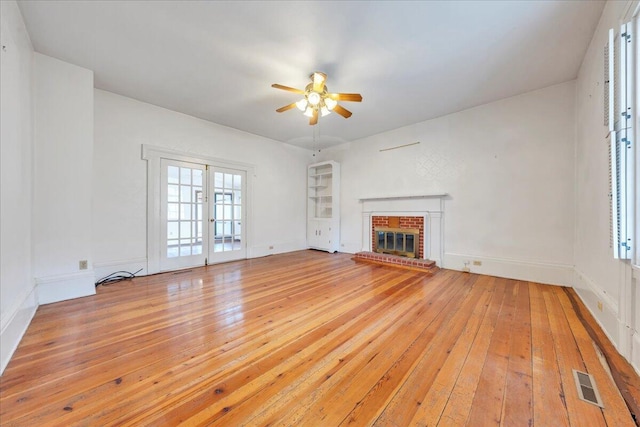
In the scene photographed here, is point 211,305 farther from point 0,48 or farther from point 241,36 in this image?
point 241,36

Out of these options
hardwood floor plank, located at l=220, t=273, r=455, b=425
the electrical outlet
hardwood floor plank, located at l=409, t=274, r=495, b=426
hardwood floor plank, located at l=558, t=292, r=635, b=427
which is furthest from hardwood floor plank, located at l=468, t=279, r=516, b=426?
the electrical outlet

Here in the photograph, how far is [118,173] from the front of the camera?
3.45 metres

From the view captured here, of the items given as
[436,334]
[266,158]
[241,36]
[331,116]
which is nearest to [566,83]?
[331,116]

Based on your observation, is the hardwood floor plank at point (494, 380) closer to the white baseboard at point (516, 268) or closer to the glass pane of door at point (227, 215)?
the white baseboard at point (516, 268)

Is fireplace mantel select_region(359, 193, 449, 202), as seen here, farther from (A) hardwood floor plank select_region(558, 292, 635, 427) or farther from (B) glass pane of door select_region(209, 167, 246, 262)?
(B) glass pane of door select_region(209, 167, 246, 262)

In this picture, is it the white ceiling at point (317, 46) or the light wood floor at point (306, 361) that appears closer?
the light wood floor at point (306, 361)

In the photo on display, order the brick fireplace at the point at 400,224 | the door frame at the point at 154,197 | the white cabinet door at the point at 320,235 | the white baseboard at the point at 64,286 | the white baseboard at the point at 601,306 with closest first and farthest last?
the white baseboard at the point at 601,306 < the white baseboard at the point at 64,286 < the door frame at the point at 154,197 < the brick fireplace at the point at 400,224 < the white cabinet door at the point at 320,235

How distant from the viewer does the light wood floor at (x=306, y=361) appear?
116cm

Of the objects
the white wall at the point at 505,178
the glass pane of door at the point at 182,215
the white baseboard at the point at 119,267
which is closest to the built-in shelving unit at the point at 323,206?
the white wall at the point at 505,178

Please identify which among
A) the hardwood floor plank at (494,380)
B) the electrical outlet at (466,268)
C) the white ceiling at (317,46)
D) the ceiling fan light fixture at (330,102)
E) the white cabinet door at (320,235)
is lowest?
the hardwood floor plank at (494,380)

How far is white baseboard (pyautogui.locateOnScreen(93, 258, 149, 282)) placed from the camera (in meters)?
3.27

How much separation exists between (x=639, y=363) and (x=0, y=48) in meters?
4.77

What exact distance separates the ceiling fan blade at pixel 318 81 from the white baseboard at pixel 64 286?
11.6ft

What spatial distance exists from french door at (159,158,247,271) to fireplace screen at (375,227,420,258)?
2.95m
